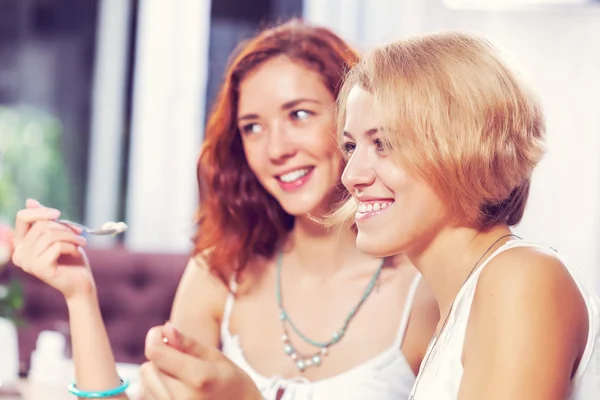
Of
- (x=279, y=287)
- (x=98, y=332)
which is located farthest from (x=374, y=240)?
(x=279, y=287)

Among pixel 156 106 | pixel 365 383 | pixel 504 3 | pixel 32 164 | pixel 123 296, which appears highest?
pixel 504 3

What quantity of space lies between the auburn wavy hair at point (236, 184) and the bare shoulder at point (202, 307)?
34 millimetres

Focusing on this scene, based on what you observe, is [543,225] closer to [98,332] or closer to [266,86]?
[266,86]

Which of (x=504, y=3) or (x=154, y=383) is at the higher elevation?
(x=504, y=3)

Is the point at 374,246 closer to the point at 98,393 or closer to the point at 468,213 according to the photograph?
the point at 468,213

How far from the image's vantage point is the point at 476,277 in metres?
1.09

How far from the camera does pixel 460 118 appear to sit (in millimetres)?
1079

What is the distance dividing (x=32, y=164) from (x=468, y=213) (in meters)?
3.26

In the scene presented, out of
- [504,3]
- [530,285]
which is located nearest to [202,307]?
[530,285]

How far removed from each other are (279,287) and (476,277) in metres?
0.81

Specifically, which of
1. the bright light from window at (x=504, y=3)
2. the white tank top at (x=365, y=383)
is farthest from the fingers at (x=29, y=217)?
the bright light from window at (x=504, y=3)

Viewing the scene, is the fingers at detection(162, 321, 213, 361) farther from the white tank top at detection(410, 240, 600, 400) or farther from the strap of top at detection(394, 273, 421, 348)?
the strap of top at detection(394, 273, 421, 348)

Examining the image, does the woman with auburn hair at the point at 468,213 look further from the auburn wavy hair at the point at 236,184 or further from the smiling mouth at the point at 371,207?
the auburn wavy hair at the point at 236,184

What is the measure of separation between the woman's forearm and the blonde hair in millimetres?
682
